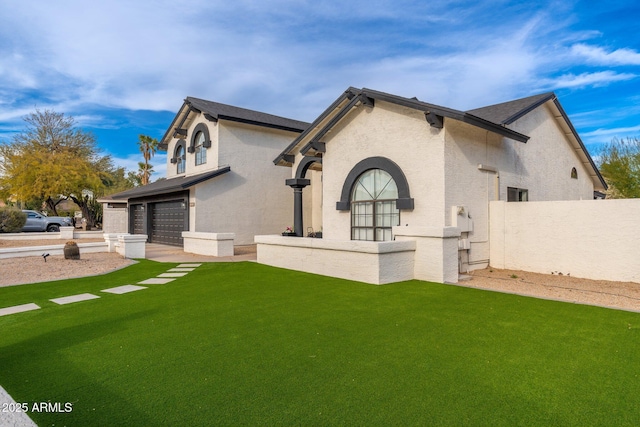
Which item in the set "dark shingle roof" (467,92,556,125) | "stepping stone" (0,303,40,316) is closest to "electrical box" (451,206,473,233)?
"dark shingle roof" (467,92,556,125)

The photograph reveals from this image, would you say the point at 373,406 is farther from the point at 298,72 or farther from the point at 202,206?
the point at 298,72

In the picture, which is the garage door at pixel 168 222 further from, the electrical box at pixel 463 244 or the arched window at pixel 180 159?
the electrical box at pixel 463 244

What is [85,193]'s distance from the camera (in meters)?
35.6

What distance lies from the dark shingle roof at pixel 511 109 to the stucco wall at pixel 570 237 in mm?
2765

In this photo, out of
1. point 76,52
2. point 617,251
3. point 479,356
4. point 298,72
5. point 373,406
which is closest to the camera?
point 373,406

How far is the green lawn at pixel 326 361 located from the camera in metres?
2.75

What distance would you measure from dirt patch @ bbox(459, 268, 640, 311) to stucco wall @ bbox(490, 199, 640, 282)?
0.37m

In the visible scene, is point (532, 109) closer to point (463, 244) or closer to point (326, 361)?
point (463, 244)

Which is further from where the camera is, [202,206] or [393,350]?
[202,206]

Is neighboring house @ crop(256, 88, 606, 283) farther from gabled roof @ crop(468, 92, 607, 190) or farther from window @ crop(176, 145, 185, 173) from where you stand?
window @ crop(176, 145, 185, 173)

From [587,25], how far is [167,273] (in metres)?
15.1

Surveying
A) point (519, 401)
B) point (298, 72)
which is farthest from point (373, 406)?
point (298, 72)

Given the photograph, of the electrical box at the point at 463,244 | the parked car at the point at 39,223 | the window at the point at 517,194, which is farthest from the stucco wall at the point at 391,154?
the parked car at the point at 39,223

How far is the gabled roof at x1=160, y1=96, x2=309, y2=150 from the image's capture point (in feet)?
56.2
